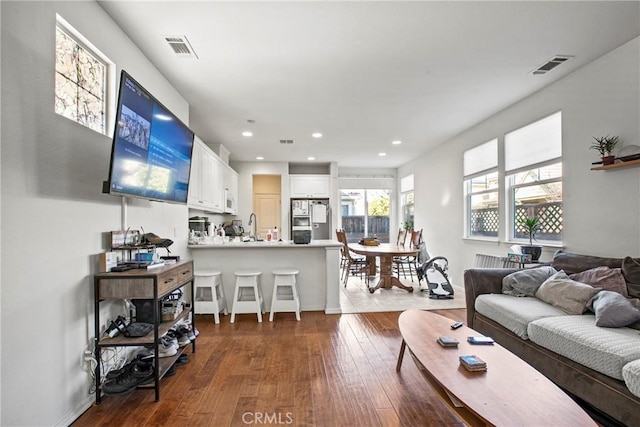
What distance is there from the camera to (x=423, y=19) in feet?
7.49

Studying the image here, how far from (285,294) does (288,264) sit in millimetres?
391

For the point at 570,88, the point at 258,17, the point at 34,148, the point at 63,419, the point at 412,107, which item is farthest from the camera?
the point at 412,107

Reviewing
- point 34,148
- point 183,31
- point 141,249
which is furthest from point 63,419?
point 183,31

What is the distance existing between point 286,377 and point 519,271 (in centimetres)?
238

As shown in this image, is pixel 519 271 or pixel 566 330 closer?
pixel 566 330

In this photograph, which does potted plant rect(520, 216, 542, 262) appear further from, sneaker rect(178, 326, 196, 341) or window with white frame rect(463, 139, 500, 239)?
sneaker rect(178, 326, 196, 341)

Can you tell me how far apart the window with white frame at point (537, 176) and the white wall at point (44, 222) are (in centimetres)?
440

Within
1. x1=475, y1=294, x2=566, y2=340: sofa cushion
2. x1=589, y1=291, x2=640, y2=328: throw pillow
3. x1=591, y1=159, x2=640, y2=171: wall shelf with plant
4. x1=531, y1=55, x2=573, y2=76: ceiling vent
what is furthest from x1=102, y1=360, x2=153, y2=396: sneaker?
x1=531, y1=55, x2=573, y2=76: ceiling vent

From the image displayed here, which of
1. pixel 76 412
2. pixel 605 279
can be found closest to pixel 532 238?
pixel 605 279

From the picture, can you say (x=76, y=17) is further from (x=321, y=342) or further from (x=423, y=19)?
(x=321, y=342)

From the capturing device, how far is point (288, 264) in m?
4.12

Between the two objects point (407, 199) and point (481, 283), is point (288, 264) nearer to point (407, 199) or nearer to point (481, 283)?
point (481, 283)

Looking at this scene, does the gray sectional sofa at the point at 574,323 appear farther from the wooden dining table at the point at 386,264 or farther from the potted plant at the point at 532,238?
the wooden dining table at the point at 386,264

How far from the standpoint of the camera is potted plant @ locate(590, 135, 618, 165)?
108 inches
